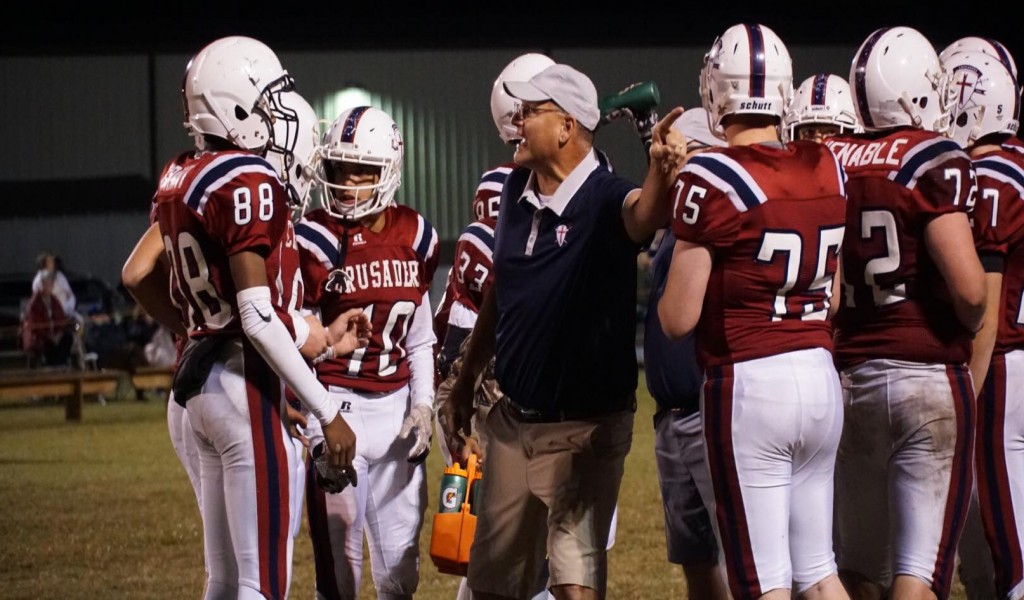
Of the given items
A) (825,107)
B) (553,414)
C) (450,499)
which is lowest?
(450,499)

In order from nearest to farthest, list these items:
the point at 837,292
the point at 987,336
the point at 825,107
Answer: the point at 837,292, the point at 987,336, the point at 825,107

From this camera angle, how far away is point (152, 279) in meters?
4.06

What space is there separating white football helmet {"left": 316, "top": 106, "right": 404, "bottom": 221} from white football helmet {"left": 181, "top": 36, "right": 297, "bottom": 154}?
95cm

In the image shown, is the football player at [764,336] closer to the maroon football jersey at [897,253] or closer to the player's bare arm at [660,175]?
the player's bare arm at [660,175]

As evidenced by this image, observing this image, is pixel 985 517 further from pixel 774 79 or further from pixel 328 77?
pixel 328 77

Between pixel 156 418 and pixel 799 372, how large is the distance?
39.9ft

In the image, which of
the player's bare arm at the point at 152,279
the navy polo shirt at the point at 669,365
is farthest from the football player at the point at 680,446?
the player's bare arm at the point at 152,279

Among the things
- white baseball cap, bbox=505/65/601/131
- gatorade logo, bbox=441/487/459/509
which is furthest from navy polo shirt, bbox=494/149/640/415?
gatorade logo, bbox=441/487/459/509

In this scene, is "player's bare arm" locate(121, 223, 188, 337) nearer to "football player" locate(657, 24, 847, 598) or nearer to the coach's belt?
the coach's belt

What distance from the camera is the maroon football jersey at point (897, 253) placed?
3.83m

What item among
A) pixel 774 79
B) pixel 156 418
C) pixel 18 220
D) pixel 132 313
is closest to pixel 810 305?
pixel 774 79

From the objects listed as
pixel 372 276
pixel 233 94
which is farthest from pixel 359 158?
pixel 233 94

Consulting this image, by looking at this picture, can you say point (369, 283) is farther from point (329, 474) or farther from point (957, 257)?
point (957, 257)

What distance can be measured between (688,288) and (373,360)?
5.46ft
